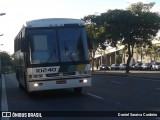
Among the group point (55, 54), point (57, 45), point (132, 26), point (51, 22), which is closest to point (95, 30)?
point (132, 26)

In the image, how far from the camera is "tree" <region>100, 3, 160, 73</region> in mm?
54875

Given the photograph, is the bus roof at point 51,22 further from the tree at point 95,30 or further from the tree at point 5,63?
the tree at point 5,63

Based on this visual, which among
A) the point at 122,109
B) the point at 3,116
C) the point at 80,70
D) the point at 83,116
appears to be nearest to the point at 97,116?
the point at 83,116

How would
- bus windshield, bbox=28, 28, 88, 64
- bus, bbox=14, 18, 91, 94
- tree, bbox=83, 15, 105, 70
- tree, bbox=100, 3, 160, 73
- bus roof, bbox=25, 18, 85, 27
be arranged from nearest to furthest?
bus, bbox=14, 18, 91, 94 < bus windshield, bbox=28, 28, 88, 64 < bus roof, bbox=25, 18, 85, 27 < tree, bbox=100, 3, 160, 73 < tree, bbox=83, 15, 105, 70

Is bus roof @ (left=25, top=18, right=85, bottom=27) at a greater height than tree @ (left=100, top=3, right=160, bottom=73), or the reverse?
tree @ (left=100, top=3, right=160, bottom=73)

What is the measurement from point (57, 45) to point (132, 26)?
37.1 meters

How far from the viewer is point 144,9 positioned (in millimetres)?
59469

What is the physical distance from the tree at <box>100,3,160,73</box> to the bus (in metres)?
35.9

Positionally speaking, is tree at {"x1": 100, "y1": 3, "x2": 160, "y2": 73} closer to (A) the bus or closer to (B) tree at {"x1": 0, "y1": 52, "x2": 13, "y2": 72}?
(A) the bus

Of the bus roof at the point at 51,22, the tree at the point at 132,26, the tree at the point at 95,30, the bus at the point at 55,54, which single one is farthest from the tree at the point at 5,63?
the bus at the point at 55,54

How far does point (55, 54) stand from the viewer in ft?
61.8

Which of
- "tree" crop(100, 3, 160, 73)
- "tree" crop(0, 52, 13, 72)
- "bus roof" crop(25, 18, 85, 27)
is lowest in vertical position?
"tree" crop(0, 52, 13, 72)

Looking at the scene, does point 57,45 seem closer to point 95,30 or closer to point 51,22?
point 51,22

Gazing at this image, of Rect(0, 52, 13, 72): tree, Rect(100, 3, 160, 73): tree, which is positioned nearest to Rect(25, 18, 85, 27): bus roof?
Rect(100, 3, 160, 73): tree
